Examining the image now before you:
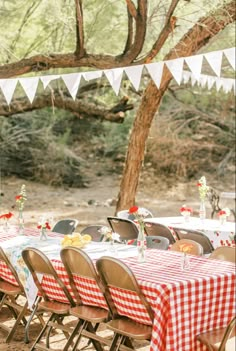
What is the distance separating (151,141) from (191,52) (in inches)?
356

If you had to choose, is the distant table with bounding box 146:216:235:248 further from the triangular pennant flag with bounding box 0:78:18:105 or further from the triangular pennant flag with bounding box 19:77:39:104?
the triangular pennant flag with bounding box 0:78:18:105

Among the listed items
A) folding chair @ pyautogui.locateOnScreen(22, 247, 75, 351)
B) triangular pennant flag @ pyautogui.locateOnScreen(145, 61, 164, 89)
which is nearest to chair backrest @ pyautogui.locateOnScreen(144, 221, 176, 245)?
triangular pennant flag @ pyautogui.locateOnScreen(145, 61, 164, 89)

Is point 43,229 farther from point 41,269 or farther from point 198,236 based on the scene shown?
point 198,236

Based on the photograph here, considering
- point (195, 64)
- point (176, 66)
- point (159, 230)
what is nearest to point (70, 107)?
point (176, 66)

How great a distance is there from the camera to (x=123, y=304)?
197 inches

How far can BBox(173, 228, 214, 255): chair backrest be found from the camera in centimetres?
712

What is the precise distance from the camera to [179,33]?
36.9ft

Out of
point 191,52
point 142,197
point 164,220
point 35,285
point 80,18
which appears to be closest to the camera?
point 35,285

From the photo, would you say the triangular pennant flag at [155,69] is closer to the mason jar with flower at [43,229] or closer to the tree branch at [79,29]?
the tree branch at [79,29]

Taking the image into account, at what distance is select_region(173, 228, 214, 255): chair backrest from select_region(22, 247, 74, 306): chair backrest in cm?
206

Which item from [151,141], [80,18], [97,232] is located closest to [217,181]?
[151,141]

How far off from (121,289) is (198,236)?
8.16 ft

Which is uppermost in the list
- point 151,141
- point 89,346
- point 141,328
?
point 151,141

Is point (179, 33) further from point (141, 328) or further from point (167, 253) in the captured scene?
point (141, 328)
